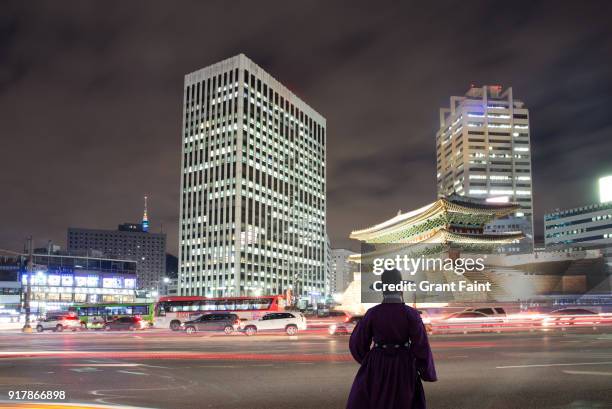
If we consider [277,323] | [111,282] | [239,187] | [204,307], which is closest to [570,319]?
[277,323]

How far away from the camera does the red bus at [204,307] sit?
46.6 metres

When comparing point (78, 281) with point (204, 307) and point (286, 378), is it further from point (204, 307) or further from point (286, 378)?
point (286, 378)

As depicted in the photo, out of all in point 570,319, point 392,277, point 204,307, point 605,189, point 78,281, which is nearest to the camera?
point 392,277

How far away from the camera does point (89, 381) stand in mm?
11172

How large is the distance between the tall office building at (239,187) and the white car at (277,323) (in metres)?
88.5

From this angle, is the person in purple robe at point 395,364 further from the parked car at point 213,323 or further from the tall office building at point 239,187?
the tall office building at point 239,187

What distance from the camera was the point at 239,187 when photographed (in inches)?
4870

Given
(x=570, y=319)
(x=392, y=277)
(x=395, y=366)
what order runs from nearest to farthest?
(x=395, y=366) < (x=392, y=277) < (x=570, y=319)

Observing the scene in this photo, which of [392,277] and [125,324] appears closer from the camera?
[392,277]

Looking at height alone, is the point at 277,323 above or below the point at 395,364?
below

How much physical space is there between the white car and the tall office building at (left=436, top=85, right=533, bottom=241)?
123005 mm

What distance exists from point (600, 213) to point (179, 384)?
423 ft

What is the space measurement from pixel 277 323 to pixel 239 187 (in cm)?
9331

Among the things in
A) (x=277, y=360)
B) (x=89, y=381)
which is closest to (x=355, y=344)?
(x=89, y=381)
